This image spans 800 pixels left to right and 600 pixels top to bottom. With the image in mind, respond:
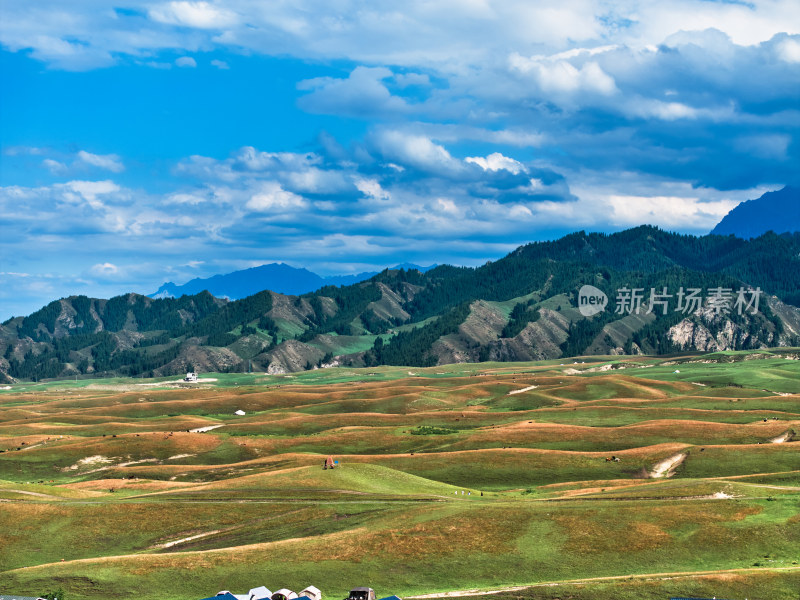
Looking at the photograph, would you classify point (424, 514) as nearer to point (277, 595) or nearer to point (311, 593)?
point (311, 593)

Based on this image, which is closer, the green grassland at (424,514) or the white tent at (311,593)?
the white tent at (311,593)

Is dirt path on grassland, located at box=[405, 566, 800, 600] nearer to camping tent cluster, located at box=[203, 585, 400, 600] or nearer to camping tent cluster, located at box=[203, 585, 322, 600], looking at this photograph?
camping tent cluster, located at box=[203, 585, 400, 600]

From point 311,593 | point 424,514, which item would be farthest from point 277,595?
point 424,514

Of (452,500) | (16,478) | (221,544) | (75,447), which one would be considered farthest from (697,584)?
(75,447)

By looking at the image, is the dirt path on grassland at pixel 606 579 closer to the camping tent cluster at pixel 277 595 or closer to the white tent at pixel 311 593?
the white tent at pixel 311 593

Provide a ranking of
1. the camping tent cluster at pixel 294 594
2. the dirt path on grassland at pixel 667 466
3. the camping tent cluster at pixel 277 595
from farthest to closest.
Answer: the dirt path on grassland at pixel 667 466 → the camping tent cluster at pixel 294 594 → the camping tent cluster at pixel 277 595

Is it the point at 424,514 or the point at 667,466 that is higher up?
the point at 424,514

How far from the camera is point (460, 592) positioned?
6606 cm

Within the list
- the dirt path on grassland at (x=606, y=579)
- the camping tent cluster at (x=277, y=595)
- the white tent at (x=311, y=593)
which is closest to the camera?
the camping tent cluster at (x=277, y=595)

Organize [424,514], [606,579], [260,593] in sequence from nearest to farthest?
[260,593], [606,579], [424,514]

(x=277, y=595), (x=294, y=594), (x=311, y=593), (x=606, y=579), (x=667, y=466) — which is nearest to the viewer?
(x=277, y=595)

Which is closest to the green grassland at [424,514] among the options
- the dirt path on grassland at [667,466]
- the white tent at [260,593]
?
the dirt path on grassland at [667,466]

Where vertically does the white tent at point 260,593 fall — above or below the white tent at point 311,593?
above

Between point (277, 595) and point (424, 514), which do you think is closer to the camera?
point (277, 595)
